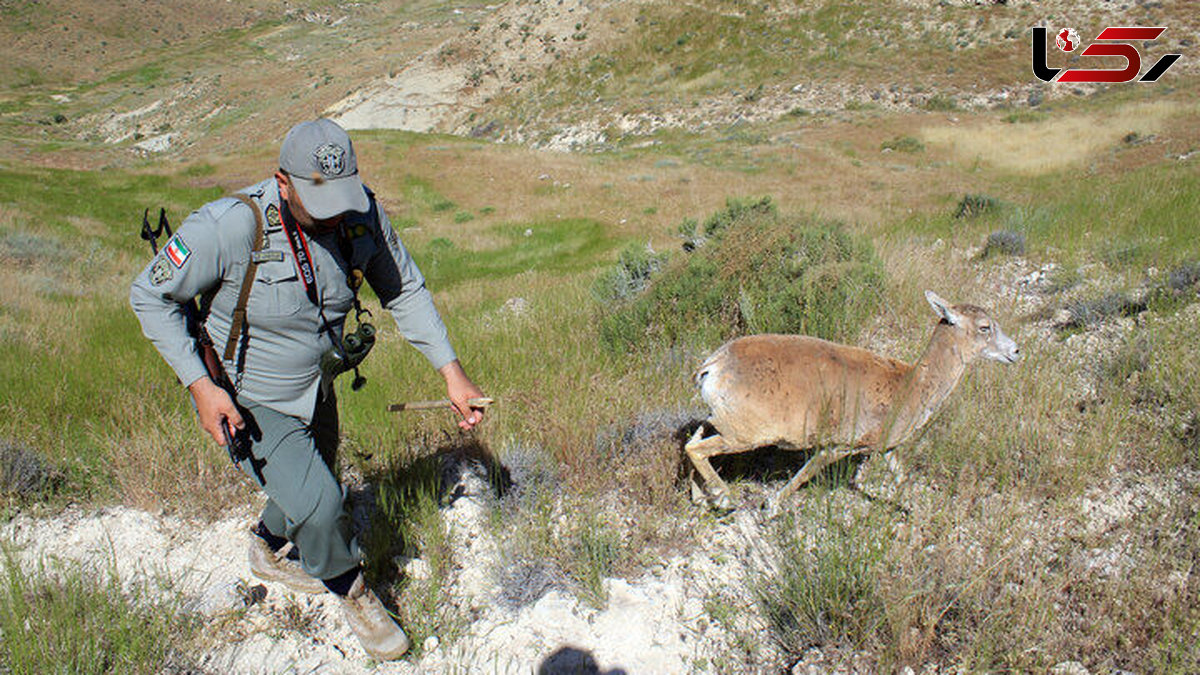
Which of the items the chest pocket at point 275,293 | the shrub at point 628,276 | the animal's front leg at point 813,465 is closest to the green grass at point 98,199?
the shrub at point 628,276

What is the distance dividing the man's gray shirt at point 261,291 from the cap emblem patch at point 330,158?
1.03 feet

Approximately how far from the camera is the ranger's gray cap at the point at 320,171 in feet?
8.77

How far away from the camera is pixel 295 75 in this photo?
66.1m

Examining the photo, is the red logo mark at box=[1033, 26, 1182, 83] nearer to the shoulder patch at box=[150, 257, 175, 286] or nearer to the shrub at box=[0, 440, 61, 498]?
the shoulder patch at box=[150, 257, 175, 286]

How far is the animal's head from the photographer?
3775mm

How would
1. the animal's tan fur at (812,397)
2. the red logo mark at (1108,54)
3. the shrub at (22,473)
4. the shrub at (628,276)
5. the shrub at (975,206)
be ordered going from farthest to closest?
the red logo mark at (1108,54) < the shrub at (975,206) < the shrub at (628,276) < the shrub at (22,473) < the animal's tan fur at (812,397)

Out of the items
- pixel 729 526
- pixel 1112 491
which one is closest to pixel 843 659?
pixel 729 526

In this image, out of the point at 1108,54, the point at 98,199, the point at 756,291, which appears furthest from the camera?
the point at 1108,54

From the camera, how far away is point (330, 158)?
268 centimetres

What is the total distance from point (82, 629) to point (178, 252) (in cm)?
175

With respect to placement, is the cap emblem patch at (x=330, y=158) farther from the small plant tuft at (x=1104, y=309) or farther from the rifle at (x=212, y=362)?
the small plant tuft at (x=1104, y=309)

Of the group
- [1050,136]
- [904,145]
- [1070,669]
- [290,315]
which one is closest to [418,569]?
[290,315]

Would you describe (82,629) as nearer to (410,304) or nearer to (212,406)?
(212,406)

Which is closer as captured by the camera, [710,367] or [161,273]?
[161,273]
